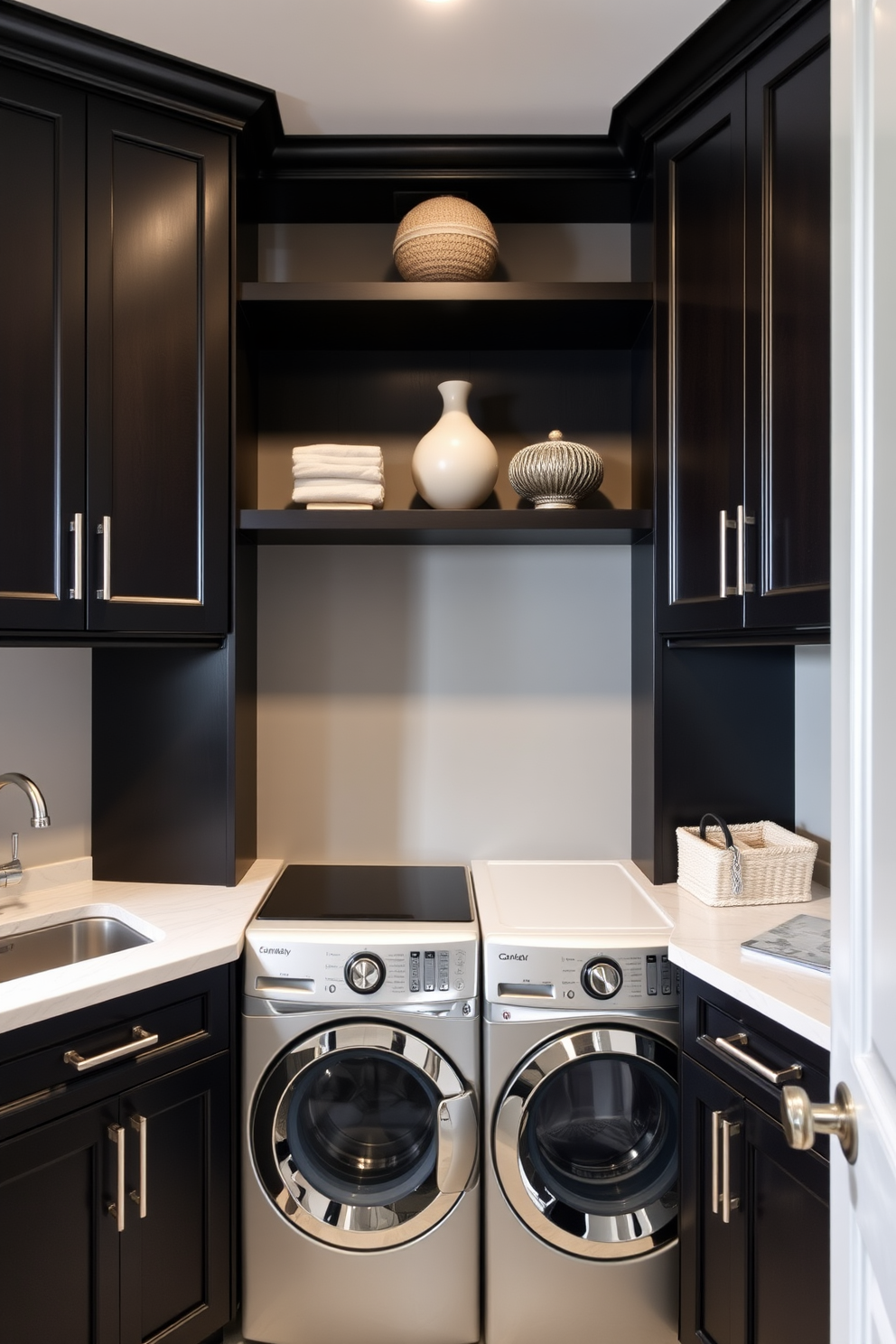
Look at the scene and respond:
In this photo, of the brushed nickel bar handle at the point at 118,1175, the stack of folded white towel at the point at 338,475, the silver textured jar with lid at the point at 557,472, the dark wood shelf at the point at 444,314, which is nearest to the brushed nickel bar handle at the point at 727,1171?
the brushed nickel bar handle at the point at 118,1175

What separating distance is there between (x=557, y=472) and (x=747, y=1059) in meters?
1.30

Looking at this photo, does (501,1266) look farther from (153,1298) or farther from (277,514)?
(277,514)

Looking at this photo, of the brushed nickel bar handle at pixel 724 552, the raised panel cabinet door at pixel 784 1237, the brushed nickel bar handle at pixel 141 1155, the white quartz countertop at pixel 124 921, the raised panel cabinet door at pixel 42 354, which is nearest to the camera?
the raised panel cabinet door at pixel 784 1237

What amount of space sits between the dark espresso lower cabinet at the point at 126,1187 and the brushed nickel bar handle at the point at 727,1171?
96 centimetres

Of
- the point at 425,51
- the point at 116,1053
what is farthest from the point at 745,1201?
the point at 425,51

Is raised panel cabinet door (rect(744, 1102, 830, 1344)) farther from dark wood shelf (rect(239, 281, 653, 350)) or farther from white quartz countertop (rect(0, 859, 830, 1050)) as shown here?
dark wood shelf (rect(239, 281, 653, 350))

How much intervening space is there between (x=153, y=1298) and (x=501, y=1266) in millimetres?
681

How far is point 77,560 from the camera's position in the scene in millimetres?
1664

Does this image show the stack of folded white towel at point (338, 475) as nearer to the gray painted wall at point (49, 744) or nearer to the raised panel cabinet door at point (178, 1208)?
the gray painted wall at point (49, 744)

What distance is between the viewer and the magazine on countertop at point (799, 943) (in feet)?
4.57

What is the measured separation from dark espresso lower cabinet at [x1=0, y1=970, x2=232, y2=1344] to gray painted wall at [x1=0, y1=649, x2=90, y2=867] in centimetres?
64

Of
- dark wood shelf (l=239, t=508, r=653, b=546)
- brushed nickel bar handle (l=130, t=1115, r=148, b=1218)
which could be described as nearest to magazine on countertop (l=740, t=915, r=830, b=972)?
dark wood shelf (l=239, t=508, r=653, b=546)

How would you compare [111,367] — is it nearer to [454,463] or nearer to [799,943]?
[454,463]

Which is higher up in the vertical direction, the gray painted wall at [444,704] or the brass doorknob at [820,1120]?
the gray painted wall at [444,704]
